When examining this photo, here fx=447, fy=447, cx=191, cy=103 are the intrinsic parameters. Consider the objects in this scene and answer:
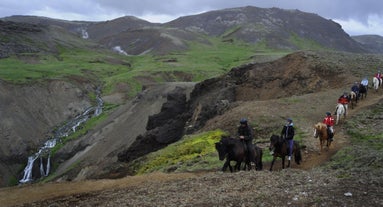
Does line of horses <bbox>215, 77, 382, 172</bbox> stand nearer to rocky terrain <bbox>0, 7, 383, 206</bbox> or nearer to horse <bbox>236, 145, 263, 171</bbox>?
horse <bbox>236, 145, 263, 171</bbox>

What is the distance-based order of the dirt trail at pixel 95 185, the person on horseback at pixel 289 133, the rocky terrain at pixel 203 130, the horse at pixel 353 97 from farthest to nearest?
the horse at pixel 353 97 < the person on horseback at pixel 289 133 < the dirt trail at pixel 95 185 < the rocky terrain at pixel 203 130

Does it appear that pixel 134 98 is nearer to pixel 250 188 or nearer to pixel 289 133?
pixel 289 133

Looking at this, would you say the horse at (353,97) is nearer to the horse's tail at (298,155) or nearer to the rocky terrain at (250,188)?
the rocky terrain at (250,188)

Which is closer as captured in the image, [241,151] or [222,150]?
[222,150]

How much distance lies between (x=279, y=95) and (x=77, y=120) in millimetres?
50587

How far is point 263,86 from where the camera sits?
192 feet

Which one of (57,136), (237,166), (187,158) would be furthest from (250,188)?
(57,136)

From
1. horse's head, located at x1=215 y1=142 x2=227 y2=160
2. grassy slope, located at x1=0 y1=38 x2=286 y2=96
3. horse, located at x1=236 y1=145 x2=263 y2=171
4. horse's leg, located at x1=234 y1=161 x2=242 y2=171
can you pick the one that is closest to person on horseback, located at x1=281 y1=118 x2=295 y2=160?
horse, located at x1=236 y1=145 x2=263 y2=171

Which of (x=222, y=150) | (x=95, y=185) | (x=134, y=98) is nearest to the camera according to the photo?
(x=222, y=150)

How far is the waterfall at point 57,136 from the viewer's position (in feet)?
233

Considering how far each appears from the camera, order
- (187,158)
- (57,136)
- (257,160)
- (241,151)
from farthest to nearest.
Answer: (57,136) < (187,158) < (257,160) < (241,151)

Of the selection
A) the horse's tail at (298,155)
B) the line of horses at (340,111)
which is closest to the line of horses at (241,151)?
the horse's tail at (298,155)

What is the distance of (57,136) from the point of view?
82375 mm

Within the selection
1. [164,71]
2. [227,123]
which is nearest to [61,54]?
[164,71]
